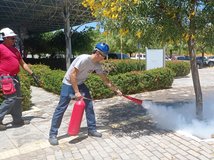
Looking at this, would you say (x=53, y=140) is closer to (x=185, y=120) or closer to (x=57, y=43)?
(x=185, y=120)

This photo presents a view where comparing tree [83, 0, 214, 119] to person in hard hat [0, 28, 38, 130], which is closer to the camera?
tree [83, 0, 214, 119]

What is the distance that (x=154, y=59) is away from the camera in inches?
549

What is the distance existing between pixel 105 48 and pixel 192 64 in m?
1.89

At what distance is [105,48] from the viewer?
4879 millimetres

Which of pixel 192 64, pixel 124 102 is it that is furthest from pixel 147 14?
pixel 124 102

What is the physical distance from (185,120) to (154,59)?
8061 mm

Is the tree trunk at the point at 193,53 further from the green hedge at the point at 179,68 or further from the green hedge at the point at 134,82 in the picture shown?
the green hedge at the point at 179,68

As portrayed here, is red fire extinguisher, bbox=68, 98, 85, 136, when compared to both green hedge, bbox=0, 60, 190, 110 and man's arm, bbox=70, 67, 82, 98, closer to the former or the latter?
man's arm, bbox=70, 67, 82, 98

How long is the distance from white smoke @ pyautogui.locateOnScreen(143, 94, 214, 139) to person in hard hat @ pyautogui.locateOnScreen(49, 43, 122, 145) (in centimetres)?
148

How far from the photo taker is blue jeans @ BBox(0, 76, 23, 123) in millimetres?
5805

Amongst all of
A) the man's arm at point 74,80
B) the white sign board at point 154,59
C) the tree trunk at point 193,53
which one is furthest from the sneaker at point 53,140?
the white sign board at point 154,59


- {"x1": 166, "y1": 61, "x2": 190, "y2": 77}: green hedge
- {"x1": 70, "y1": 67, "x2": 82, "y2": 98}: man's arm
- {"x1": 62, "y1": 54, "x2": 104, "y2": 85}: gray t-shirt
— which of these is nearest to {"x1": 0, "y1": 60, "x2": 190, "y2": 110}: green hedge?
{"x1": 62, "y1": 54, "x2": 104, "y2": 85}: gray t-shirt

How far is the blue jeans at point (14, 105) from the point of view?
229 inches

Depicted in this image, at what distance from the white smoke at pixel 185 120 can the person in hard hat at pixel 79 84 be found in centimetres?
148
